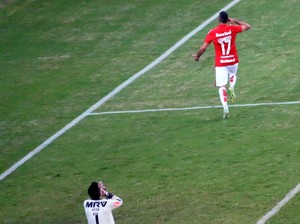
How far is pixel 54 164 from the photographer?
66.1ft

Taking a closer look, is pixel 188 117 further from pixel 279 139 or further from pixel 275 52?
pixel 275 52

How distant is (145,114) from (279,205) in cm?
602

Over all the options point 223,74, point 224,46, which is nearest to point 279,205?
point 223,74

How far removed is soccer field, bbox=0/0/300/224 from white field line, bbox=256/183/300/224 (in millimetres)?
51

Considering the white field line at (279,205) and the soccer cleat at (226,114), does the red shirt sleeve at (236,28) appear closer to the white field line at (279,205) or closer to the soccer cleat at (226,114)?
the soccer cleat at (226,114)

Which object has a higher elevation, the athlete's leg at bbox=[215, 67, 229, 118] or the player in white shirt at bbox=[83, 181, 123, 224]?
the player in white shirt at bbox=[83, 181, 123, 224]

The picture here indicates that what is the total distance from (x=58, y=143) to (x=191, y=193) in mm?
4241

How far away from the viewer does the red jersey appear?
2144 centimetres

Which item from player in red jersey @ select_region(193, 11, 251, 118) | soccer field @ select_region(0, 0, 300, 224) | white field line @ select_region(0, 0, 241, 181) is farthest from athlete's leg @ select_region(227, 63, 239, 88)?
white field line @ select_region(0, 0, 241, 181)

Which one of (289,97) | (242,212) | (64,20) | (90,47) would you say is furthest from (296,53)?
(242,212)

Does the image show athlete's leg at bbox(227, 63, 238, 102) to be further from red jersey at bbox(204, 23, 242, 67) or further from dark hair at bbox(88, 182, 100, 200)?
dark hair at bbox(88, 182, 100, 200)

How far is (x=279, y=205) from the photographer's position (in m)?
16.9

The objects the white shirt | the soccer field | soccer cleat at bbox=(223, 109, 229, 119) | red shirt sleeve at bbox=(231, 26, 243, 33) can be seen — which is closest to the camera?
the white shirt

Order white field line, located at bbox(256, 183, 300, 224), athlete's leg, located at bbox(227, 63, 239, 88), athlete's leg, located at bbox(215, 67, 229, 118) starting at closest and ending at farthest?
white field line, located at bbox(256, 183, 300, 224) → athlete's leg, located at bbox(215, 67, 229, 118) → athlete's leg, located at bbox(227, 63, 239, 88)
